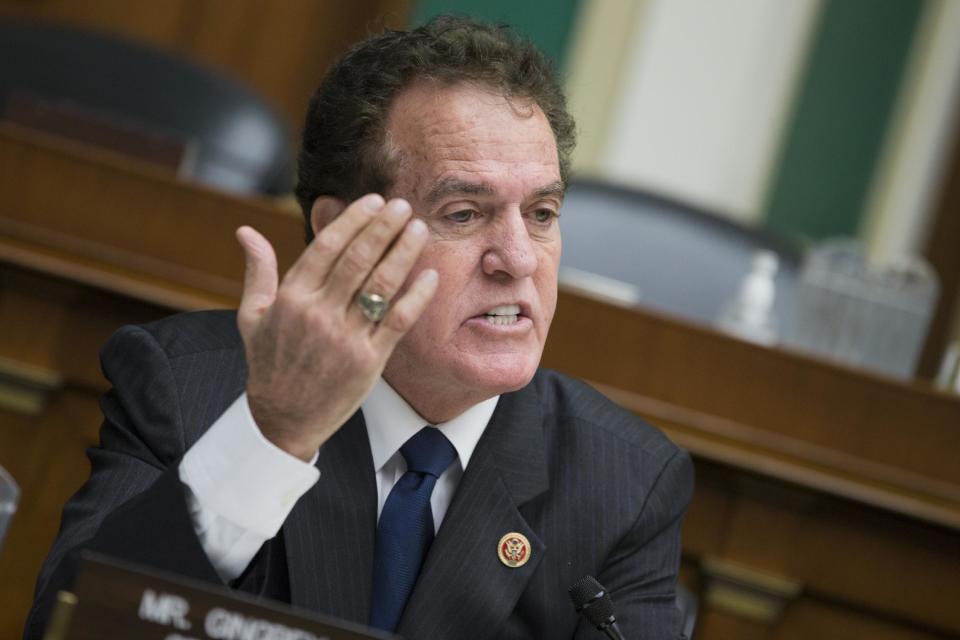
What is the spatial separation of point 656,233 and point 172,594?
2.63m

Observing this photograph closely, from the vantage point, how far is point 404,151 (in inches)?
67.6

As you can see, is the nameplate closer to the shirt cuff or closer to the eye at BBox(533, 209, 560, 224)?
the shirt cuff

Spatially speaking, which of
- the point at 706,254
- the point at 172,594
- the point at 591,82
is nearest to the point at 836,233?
the point at 591,82

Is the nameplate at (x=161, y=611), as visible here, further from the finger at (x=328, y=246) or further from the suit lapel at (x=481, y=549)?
the suit lapel at (x=481, y=549)

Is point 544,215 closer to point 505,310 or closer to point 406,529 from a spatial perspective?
point 505,310

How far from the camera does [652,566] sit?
5.96 feet

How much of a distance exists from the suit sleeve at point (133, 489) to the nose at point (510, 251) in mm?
392

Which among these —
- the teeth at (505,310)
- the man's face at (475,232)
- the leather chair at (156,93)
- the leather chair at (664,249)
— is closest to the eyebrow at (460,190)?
the man's face at (475,232)

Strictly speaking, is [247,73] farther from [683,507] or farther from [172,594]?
[172,594]

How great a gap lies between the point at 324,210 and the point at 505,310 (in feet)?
0.98

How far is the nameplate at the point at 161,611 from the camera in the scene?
110 centimetres

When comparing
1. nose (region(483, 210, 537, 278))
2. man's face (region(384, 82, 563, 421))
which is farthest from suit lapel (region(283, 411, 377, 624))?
nose (region(483, 210, 537, 278))

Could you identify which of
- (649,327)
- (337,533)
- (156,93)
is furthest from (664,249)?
(337,533)

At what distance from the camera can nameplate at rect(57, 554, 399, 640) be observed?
110 cm
